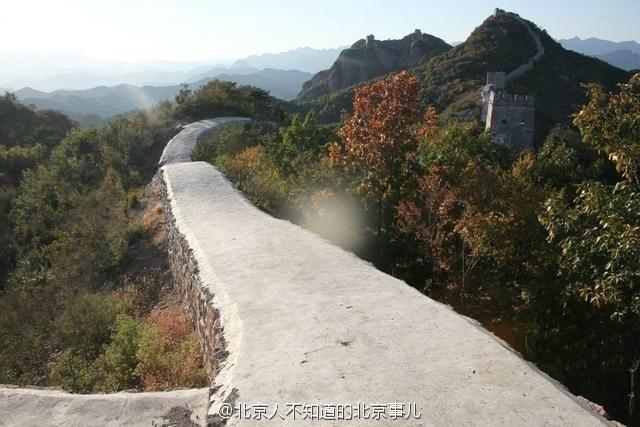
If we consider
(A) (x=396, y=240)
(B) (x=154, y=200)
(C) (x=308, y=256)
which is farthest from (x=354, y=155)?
(B) (x=154, y=200)

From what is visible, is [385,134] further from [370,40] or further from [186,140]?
[370,40]

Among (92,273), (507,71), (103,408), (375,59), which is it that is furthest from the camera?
(375,59)

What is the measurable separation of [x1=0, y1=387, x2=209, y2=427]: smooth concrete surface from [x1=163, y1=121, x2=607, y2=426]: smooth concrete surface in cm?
51

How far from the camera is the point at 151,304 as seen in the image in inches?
342

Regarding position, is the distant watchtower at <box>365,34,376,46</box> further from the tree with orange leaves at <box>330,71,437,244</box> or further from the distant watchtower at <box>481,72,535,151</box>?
the tree with orange leaves at <box>330,71,437,244</box>

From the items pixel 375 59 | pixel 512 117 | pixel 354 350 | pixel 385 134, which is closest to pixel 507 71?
pixel 512 117

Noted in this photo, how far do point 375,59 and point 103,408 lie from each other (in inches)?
3910

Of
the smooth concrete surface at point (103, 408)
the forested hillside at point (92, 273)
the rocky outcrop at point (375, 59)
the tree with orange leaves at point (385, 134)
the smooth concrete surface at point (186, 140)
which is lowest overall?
the forested hillside at point (92, 273)

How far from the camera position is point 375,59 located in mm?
96562

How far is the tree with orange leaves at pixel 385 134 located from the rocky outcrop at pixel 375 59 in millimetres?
85386

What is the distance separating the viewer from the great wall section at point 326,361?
3.49 metres

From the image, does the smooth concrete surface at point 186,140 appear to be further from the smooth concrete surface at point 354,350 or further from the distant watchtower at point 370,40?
the distant watchtower at point 370,40

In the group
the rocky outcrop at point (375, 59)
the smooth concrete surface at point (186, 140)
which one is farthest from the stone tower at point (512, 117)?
the rocky outcrop at point (375, 59)

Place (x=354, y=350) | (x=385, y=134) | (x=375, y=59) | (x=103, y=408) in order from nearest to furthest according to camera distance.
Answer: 1. (x=354, y=350)
2. (x=103, y=408)
3. (x=385, y=134)
4. (x=375, y=59)
